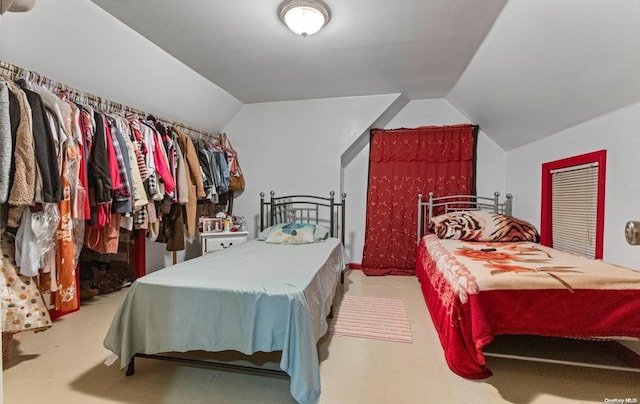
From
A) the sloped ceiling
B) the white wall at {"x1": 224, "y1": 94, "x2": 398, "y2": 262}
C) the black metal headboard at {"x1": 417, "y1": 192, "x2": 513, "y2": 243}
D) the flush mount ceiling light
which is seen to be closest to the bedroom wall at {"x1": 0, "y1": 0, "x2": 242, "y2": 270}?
the white wall at {"x1": 224, "y1": 94, "x2": 398, "y2": 262}

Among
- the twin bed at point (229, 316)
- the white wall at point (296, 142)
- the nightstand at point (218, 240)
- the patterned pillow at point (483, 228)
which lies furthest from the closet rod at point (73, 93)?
the patterned pillow at point (483, 228)

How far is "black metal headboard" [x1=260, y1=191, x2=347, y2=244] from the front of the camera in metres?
4.01

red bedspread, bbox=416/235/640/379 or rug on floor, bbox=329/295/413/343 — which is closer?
red bedspread, bbox=416/235/640/379

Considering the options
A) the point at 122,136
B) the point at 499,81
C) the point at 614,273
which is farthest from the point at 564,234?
the point at 122,136

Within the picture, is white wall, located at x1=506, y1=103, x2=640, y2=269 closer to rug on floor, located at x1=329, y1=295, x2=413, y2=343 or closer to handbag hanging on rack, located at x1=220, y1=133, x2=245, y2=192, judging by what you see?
rug on floor, located at x1=329, y1=295, x2=413, y2=343

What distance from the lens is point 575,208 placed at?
2744mm

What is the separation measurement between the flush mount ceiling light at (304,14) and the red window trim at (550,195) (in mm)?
2328

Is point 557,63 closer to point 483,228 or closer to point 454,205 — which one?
point 483,228

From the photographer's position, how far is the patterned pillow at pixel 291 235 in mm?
3133

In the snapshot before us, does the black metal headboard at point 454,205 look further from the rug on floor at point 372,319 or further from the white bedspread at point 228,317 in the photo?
the white bedspread at point 228,317

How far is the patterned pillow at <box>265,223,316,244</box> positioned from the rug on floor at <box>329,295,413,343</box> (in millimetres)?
707

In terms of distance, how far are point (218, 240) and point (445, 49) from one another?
9.74ft

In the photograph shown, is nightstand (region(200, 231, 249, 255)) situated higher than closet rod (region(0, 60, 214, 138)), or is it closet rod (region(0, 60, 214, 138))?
closet rod (region(0, 60, 214, 138))

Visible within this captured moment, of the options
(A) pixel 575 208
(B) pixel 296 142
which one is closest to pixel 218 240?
(B) pixel 296 142
